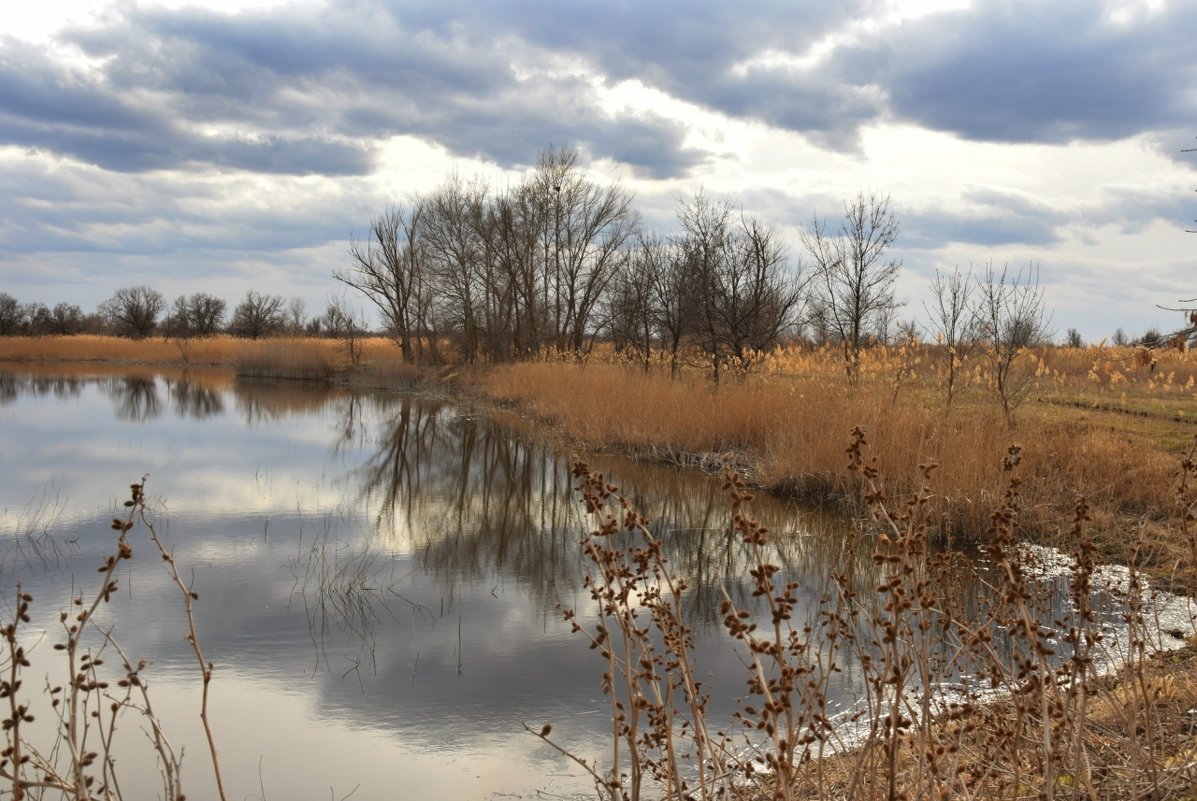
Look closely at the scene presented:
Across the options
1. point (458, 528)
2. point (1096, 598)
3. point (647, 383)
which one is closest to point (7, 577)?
point (458, 528)

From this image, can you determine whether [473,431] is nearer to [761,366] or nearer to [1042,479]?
[761,366]

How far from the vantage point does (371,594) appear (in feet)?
25.6

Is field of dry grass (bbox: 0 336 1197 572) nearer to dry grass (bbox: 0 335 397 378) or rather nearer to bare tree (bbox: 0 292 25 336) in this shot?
dry grass (bbox: 0 335 397 378)

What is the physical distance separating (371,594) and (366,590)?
0.10 metres

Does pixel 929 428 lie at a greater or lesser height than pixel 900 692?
lesser

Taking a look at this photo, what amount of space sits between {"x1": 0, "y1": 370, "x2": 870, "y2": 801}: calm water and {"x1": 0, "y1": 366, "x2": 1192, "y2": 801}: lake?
2 centimetres

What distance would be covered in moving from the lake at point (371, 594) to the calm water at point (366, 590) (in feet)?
0.08

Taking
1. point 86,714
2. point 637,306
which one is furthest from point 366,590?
point 637,306

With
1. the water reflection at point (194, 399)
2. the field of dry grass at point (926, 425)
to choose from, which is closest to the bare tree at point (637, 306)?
the field of dry grass at point (926, 425)

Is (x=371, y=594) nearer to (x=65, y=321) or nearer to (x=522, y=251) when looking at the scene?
(x=522, y=251)

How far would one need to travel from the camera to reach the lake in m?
4.97

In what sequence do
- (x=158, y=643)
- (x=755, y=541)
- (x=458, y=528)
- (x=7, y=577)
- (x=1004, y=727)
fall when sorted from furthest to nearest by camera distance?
(x=458, y=528) < (x=7, y=577) < (x=158, y=643) < (x=1004, y=727) < (x=755, y=541)

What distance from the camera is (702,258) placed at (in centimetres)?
1873

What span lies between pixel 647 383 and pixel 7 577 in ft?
39.5
